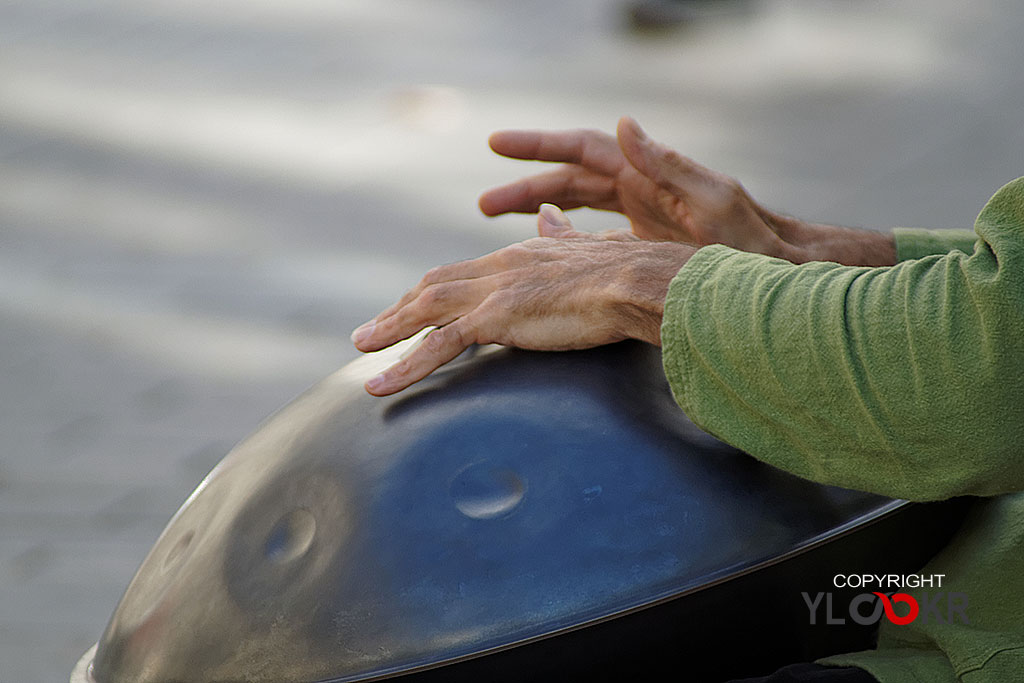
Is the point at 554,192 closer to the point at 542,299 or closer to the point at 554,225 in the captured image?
the point at 554,225

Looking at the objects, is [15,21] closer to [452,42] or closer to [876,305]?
[452,42]

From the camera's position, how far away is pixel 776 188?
16.3 ft

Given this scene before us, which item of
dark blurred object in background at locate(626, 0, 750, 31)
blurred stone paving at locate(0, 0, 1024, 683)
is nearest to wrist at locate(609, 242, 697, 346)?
blurred stone paving at locate(0, 0, 1024, 683)

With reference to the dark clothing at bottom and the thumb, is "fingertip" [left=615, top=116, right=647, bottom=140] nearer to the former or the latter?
the thumb

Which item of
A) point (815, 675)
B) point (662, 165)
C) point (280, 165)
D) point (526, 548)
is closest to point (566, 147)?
point (662, 165)

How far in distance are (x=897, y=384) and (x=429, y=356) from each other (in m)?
0.57

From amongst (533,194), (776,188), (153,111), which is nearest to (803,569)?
(533,194)

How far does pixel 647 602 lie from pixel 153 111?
15.3ft

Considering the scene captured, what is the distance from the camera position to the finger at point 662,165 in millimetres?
1760

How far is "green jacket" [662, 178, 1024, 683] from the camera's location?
1.18 m

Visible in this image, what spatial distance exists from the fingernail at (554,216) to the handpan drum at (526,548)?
0.86 ft

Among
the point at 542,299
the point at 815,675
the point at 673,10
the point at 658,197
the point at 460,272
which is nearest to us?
the point at 815,675

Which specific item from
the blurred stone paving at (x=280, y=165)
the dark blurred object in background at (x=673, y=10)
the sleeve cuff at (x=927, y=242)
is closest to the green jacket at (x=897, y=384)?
the sleeve cuff at (x=927, y=242)

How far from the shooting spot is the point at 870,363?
122 centimetres
